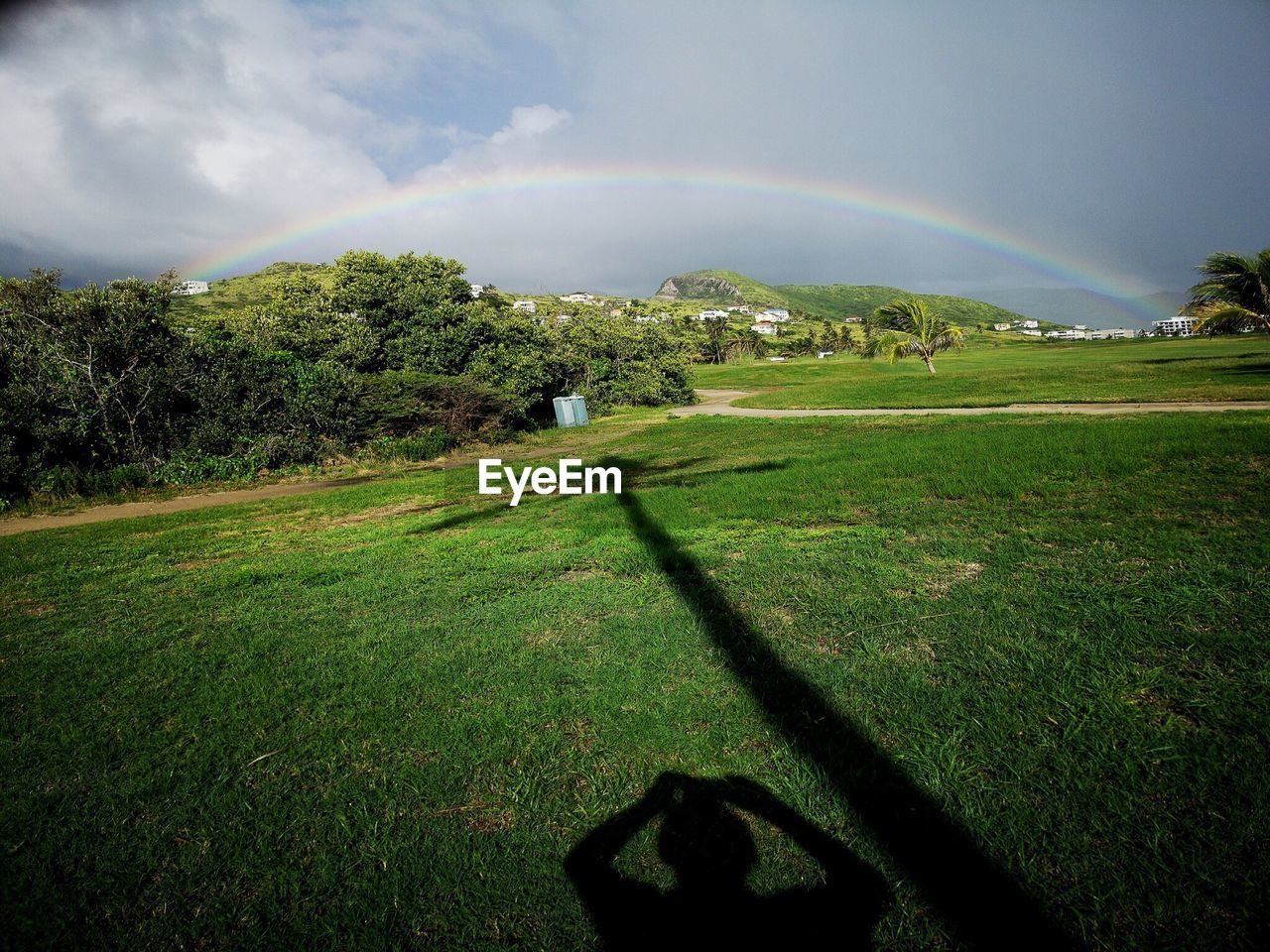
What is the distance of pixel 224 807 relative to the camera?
9.78 feet

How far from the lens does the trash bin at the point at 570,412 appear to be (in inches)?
1040

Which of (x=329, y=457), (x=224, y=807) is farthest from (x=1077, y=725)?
(x=329, y=457)

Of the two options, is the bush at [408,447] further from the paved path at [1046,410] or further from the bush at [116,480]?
the paved path at [1046,410]

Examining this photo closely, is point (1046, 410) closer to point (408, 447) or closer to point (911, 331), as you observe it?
point (408, 447)

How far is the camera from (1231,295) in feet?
71.8

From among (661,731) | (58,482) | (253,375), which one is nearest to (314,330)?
(253,375)

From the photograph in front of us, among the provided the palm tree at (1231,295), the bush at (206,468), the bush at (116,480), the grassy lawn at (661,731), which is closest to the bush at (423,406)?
the bush at (206,468)

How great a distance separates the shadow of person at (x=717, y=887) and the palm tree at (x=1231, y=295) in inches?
1096

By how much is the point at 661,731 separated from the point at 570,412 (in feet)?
77.9

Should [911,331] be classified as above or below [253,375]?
above

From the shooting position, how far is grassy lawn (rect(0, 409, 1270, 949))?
7.72 feet

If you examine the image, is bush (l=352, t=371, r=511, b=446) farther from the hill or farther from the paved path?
the hill

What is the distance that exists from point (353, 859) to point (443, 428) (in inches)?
779

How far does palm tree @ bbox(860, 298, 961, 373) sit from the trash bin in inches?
738
